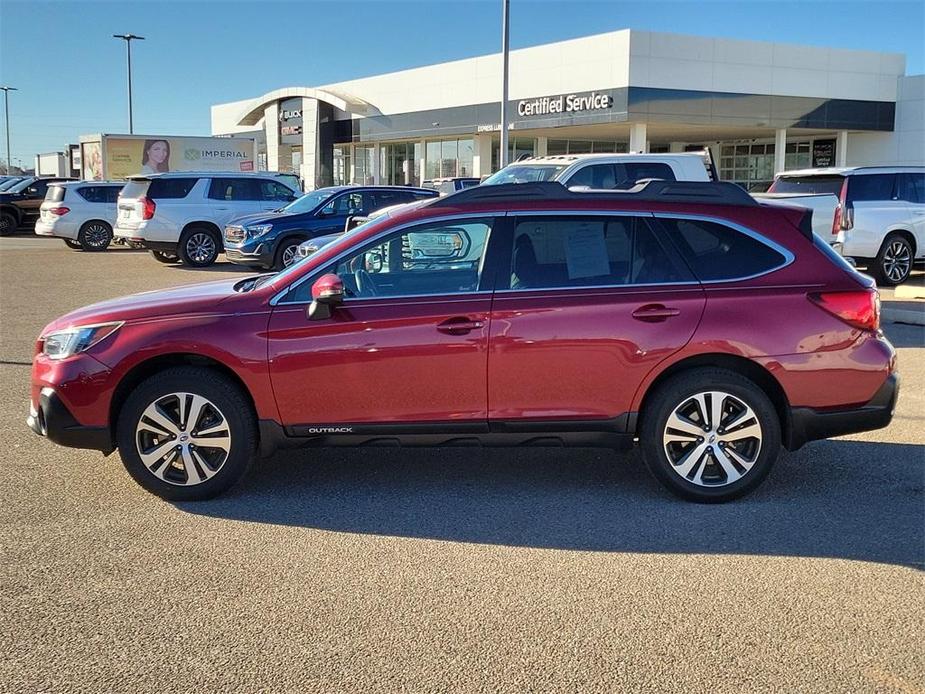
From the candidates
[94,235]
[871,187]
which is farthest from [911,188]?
[94,235]

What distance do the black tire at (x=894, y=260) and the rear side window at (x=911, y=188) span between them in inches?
23.8

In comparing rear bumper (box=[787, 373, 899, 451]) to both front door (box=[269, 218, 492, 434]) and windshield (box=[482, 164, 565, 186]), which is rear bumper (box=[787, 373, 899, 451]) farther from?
windshield (box=[482, 164, 565, 186])

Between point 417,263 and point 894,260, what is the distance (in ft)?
40.4

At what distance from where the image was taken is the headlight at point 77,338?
203 inches

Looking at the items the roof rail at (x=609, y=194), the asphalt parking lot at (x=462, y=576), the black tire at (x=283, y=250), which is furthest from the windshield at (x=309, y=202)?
the roof rail at (x=609, y=194)

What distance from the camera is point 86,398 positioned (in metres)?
5.10

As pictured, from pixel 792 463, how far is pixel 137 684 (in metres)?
4.29

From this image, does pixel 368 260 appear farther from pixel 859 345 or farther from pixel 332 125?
pixel 332 125

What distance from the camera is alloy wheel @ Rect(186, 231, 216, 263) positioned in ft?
63.8

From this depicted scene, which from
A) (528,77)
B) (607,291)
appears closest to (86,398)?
(607,291)

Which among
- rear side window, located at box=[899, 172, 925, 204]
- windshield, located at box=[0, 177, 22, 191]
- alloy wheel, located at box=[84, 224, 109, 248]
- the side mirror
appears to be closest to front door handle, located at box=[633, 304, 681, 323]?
the side mirror

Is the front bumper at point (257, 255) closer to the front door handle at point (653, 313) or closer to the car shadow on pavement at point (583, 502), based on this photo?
the car shadow on pavement at point (583, 502)

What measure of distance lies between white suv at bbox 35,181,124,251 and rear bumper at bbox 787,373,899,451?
2188cm

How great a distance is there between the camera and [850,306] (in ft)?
16.9
